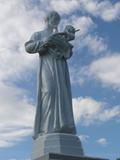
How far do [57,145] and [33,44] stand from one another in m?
4.18

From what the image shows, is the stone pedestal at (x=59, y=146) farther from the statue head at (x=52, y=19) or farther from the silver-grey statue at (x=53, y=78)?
the statue head at (x=52, y=19)

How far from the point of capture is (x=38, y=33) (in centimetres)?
1747

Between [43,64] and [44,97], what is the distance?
4.68 ft

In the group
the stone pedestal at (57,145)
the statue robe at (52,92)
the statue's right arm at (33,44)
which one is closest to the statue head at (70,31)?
the statue robe at (52,92)

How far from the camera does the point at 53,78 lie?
1666 cm

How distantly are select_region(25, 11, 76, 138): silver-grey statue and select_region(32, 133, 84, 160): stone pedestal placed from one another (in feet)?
1.14

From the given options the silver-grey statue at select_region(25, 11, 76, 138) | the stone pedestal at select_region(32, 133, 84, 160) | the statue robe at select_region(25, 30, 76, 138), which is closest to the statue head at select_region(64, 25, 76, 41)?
the silver-grey statue at select_region(25, 11, 76, 138)

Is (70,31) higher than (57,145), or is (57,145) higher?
(70,31)

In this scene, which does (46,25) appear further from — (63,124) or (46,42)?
(63,124)

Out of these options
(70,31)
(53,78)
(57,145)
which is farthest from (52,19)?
(57,145)

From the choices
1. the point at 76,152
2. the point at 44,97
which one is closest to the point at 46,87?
the point at 44,97

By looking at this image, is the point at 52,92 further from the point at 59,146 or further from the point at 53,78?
the point at 59,146

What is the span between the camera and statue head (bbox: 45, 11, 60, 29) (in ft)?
58.0

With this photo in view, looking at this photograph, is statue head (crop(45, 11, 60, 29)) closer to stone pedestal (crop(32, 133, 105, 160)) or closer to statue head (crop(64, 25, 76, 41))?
statue head (crop(64, 25, 76, 41))
